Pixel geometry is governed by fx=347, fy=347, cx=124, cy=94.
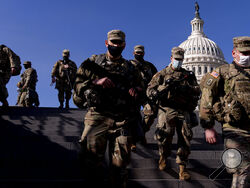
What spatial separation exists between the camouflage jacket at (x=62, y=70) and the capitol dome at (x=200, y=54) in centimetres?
7095

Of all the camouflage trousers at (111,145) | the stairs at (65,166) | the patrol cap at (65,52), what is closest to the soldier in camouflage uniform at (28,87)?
the patrol cap at (65,52)

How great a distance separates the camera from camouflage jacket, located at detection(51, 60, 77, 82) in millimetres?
13133

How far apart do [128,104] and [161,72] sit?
2139mm

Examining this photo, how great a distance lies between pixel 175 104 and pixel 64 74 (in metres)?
7.91

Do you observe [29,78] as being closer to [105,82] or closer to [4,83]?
[4,83]

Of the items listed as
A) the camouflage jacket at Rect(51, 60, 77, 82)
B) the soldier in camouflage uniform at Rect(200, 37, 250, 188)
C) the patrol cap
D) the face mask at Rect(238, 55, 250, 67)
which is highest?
the patrol cap

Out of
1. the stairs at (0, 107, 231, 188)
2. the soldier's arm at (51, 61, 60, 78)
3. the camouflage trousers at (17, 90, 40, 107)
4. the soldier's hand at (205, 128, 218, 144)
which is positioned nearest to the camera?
the soldier's hand at (205, 128, 218, 144)

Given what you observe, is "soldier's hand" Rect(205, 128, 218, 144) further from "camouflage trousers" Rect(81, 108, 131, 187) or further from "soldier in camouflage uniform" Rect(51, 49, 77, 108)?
"soldier in camouflage uniform" Rect(51, 49, 77, 108)

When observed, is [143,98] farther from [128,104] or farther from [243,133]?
[243,133]

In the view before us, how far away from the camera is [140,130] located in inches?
168

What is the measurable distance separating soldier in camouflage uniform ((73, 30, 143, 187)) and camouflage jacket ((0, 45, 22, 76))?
4.56 metres

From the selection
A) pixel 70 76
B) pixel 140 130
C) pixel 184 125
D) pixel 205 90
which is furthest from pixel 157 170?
pixel 70 76

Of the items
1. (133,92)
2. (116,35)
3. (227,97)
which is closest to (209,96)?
(227,97)

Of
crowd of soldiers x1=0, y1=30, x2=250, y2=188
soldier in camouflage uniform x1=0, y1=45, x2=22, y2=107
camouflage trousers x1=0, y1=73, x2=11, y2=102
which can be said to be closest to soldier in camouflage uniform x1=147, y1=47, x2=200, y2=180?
crowd of soldiers x1=0, y1=30, x2=250, y2=188
